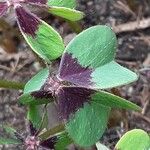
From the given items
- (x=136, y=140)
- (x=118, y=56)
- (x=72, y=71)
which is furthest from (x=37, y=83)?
(x=118, y=56)

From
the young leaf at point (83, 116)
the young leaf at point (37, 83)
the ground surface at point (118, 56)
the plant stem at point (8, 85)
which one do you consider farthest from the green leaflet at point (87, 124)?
the ground surface at point (118, 56)

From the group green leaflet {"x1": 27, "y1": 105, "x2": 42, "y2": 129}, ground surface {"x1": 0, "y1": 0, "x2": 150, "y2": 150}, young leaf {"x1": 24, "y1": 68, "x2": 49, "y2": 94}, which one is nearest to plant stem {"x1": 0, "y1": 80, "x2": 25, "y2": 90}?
green leaflet {"x1": 27, "y1": 105, "x2": 42, "y2": 129}

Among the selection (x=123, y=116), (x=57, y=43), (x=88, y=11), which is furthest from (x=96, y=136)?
(x=88, y=11)

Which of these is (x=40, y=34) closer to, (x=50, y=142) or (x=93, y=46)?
(x=93, y=46)

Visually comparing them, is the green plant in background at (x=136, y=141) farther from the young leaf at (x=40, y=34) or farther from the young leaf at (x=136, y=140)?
the young leaf at (x=40, y=34)

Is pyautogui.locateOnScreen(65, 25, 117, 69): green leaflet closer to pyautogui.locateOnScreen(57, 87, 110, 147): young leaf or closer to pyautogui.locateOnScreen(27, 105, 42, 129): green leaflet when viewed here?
pyautogui.locateOnScreen(57, 87, 110, 147): young leaf

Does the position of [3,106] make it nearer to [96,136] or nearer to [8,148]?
[8,148]

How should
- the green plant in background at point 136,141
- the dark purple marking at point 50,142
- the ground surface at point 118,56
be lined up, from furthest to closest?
the ground surface at point 118,56 → the dark purple marking at point 50,142 → the green plant in background at point 136,141
